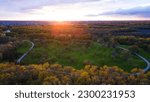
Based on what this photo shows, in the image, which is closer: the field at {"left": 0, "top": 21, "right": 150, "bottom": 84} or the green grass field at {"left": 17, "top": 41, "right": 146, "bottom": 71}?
the field at {"left": 0, "top": 21, "right": 150, "bottom": 84}

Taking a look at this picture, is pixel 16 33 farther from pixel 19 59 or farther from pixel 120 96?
pixel 120 96

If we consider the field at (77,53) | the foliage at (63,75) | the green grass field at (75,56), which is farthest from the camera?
the green grass field at (75,56)

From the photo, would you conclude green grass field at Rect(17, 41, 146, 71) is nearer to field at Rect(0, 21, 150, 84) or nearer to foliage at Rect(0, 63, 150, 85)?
field at Rect(0, 21, 150, 84)

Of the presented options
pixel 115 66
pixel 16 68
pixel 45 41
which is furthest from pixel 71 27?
pixel 16 68

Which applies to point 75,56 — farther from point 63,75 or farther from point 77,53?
point 63,75

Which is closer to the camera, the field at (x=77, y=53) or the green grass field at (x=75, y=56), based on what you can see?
the field at (x=77, y=53)

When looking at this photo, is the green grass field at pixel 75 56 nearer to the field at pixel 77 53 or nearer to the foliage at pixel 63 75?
the field at pixel 77 53

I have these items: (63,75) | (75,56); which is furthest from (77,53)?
(63,75)

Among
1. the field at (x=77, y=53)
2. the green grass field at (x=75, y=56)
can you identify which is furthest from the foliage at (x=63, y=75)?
the green grass field at (x=75, y=56)

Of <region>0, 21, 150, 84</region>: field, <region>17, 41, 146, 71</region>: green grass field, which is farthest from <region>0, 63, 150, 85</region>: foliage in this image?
<region>17, 41, 146, 71</region>: green grass field
